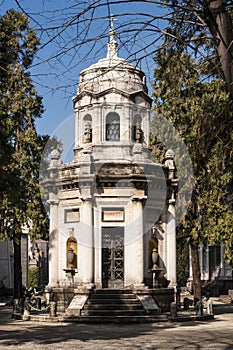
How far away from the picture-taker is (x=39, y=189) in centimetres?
2970

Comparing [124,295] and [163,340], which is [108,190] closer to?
[124,295]

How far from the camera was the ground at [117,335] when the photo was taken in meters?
15.0

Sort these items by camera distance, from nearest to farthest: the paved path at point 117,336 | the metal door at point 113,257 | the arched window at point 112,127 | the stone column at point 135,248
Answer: the paved path at point 117,336
the stone column at point 135,248
the metal door at point 113,257
the arched window at point 112,127

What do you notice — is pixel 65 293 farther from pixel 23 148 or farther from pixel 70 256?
pixel 23 148

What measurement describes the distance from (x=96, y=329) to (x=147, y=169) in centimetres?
774

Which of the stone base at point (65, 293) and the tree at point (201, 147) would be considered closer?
the tree at point (201, 147)

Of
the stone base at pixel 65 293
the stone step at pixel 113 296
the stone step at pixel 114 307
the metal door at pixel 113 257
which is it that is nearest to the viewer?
the stone step at pixel 114 307

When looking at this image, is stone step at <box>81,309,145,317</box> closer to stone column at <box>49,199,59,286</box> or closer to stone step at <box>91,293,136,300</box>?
stone step at <box>91,293,136,300</box>

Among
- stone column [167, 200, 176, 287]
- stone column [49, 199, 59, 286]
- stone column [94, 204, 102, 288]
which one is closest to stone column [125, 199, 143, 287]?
stone column [94, 204, 102, 288]

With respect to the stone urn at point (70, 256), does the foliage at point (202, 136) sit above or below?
above

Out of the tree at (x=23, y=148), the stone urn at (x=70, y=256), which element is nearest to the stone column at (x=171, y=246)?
the stone urn at (x=70, y=256)

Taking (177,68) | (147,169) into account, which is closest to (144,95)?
(147,169)

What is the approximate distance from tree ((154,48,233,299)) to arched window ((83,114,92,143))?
10.5 ft

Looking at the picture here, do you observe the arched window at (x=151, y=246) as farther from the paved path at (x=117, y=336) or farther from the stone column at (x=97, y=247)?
the paved path at (x=117, y=336)
